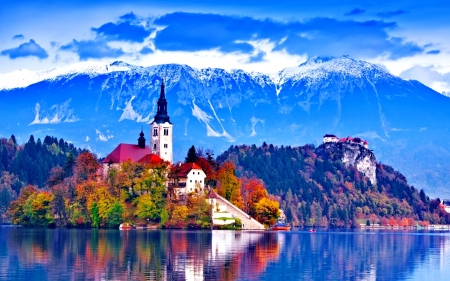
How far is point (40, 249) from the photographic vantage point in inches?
3718

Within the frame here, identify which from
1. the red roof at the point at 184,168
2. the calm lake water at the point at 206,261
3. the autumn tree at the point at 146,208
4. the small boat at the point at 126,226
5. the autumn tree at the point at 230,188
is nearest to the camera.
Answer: the calm lake water at the point at 206,261

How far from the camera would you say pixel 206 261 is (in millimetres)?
82250

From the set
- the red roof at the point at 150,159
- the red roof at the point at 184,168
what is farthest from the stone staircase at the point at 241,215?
the red roof at the point at 150,159

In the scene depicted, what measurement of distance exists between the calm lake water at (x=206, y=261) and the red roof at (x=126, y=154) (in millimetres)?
73616

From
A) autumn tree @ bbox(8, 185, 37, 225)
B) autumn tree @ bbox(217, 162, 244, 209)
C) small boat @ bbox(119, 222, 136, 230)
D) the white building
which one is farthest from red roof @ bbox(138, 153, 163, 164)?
autumn tree @ bbox(8, 185, 37, 225)

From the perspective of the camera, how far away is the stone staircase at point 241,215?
164500 mm

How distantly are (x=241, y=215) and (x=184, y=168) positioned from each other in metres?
14.9

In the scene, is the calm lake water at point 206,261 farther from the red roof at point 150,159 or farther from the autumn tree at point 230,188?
the red roof at point 150,159

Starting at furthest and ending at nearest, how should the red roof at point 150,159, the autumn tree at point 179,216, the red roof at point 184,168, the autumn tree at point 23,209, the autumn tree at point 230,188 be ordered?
the autumn tree at point 23,209 → the red roof at point 150,159 → the red roof at point 184,168 → the autumn tree at point 230,188 → the autumn tree at point 179,216

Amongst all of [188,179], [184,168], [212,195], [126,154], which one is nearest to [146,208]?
[212,195]

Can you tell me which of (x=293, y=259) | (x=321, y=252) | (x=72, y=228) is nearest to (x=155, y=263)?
(x=293, y=259)

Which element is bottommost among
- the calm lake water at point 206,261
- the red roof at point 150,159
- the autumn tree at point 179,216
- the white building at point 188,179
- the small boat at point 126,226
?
the calm lake water at point 206,261

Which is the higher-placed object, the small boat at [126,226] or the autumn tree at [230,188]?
the autumn tree at [230,188]

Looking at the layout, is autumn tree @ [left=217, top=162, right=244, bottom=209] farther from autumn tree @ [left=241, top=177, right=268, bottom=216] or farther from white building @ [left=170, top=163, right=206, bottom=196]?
white building @ [left=170, top=163, right=206, bottom=196]
